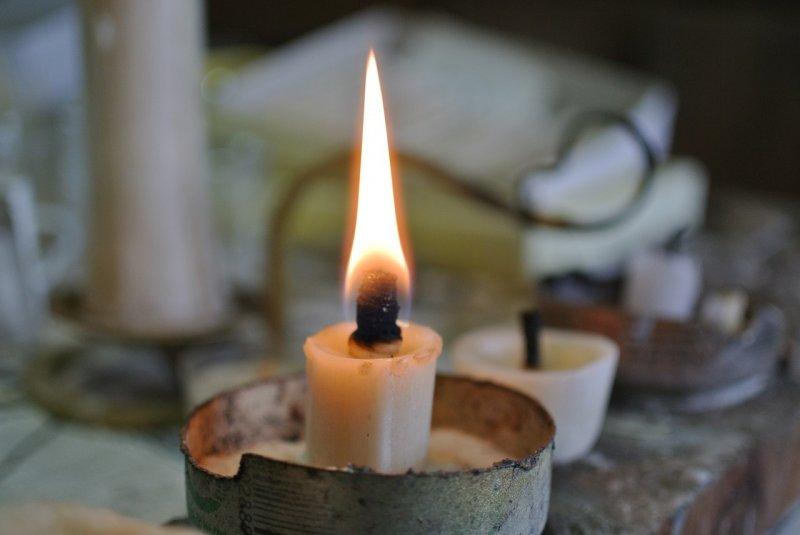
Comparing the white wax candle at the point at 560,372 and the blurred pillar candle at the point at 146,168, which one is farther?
the blurred pillar candle at the point at 146,168

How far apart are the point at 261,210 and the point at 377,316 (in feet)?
2.57

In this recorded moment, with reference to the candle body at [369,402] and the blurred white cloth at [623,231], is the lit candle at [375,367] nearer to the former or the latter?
the candle body at [369,402]

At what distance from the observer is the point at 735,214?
1202 millimetres

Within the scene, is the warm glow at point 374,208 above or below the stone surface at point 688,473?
above

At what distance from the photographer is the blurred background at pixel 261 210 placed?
0.60 metres

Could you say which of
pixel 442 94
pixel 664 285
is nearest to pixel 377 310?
pixel 664 285

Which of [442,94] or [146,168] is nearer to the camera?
[146,168]

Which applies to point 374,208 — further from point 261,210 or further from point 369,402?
point 261,210

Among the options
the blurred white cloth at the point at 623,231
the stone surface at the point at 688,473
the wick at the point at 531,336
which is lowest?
the stone surface at the point at 688,473

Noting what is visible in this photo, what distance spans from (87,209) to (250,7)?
1.57 m

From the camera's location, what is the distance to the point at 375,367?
305 millimetres

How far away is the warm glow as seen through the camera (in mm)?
334

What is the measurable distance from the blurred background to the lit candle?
0.19 metres

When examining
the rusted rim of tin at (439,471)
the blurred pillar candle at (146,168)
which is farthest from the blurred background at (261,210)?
the rusted rim of tin at (439,471)
